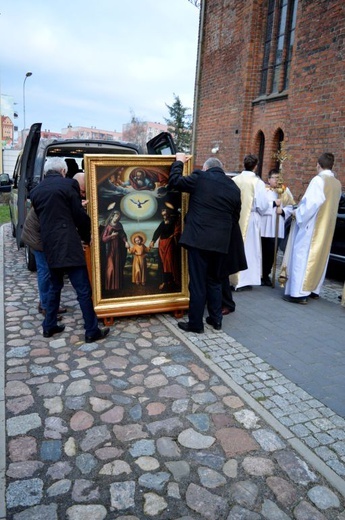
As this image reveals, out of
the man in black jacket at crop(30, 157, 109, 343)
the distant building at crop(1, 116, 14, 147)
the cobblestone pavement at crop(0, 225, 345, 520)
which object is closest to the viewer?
the cobblestone pavement at crop(0, 225, 345, 520)

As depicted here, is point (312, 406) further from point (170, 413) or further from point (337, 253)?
point (337, 253)

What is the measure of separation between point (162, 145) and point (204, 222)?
2414 mm

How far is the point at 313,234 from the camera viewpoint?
5961 millimetres

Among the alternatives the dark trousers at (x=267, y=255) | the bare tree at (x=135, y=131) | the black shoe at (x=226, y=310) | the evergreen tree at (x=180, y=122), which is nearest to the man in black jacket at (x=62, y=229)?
the black shoe at (x=226, y=310)

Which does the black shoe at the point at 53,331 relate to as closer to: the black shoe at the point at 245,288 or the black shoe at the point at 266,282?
the black shoe at the point at 245,288

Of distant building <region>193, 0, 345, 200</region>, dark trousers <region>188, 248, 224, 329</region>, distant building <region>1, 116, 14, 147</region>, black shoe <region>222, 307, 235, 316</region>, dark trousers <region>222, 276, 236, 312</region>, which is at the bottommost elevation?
black shoe <region>222, 307, 235, 316</region>

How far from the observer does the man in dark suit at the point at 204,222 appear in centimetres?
453

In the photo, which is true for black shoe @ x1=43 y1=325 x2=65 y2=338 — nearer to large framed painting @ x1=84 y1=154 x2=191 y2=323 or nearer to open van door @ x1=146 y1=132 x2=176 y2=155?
large framed painting @ x1=84 y1=154 x2=191 y2=323

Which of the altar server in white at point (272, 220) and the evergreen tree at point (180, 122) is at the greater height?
the evergreen tree at point (180, 122)

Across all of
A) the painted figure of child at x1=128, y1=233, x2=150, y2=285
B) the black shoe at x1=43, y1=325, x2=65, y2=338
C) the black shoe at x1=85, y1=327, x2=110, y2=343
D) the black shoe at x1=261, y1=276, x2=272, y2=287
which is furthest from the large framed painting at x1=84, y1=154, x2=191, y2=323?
the black shoe at x1=261, y1=276, x2=272, y2=287

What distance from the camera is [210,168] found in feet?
15.4

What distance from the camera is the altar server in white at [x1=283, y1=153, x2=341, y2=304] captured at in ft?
19.0

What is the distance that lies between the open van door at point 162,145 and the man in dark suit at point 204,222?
151cm

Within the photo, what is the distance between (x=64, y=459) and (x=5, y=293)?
378cm
